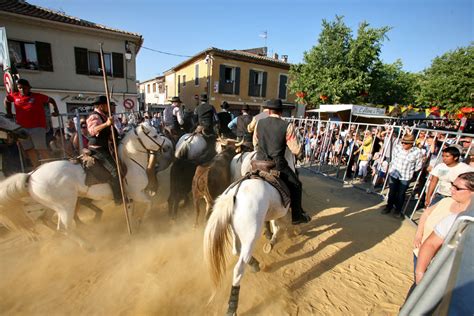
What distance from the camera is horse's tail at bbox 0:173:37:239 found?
292cm

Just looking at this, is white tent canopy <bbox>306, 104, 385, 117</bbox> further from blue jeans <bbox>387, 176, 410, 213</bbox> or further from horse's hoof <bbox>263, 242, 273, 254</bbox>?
horse's hoof <bbox>263, 242, 273, 254</bbox>

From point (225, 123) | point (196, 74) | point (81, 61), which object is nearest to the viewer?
point (225, 123)

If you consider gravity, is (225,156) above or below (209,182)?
above

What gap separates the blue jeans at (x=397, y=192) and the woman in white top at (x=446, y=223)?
335 centimetres

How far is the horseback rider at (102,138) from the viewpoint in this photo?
3.41 meters

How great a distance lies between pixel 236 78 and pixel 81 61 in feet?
38.7

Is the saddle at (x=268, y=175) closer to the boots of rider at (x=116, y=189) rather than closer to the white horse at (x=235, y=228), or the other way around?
the white horse at (x=235, y=228)

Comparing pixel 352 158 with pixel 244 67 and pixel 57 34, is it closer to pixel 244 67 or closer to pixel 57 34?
pixel 244 67

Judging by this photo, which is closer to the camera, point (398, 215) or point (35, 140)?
point (35, 140)

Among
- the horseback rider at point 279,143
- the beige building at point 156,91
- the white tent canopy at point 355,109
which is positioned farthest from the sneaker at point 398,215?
the beige building at point 156,91

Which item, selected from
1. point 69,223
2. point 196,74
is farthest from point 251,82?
point 69,223

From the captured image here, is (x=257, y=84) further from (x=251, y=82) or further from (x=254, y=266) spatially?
(x=254, y=266)

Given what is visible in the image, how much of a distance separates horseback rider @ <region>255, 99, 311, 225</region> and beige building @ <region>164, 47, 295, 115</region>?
17.3m

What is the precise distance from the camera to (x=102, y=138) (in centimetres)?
359
